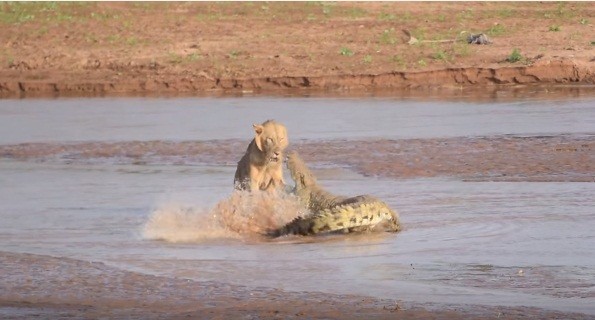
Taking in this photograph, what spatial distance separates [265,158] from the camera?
37.5 feet

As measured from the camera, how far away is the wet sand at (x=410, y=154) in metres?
14.4

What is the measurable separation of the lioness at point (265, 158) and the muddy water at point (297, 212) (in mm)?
279

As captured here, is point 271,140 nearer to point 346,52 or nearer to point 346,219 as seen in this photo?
point 346,219

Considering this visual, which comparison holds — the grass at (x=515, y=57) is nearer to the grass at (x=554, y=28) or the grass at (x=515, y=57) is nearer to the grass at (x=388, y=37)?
the grass at (x=388, y=37)

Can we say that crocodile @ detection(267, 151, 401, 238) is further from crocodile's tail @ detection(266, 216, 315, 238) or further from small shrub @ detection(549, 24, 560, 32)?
small shrub @ detection(549, 24, 560, 32)

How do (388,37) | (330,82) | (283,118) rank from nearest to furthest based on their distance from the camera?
Answer: 1. (283,118)
2. (330,82)
3. (388,37)

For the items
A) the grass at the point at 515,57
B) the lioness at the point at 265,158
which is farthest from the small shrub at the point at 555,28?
the lioness at the point at 265,158

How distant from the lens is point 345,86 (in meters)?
24.1

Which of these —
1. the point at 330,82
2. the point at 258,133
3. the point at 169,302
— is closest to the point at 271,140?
the point at 258,133

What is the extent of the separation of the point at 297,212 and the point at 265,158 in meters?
0.56

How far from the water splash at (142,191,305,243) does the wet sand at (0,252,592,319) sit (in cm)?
188

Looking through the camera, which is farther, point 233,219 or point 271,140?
point 271,140

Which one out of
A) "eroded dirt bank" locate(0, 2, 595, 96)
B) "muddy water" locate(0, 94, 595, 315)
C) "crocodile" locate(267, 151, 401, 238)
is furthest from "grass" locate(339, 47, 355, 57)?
"crocodile" locate(267, 151, 401, 238)

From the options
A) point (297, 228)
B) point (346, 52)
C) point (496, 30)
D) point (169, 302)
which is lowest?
point (297, 228)
